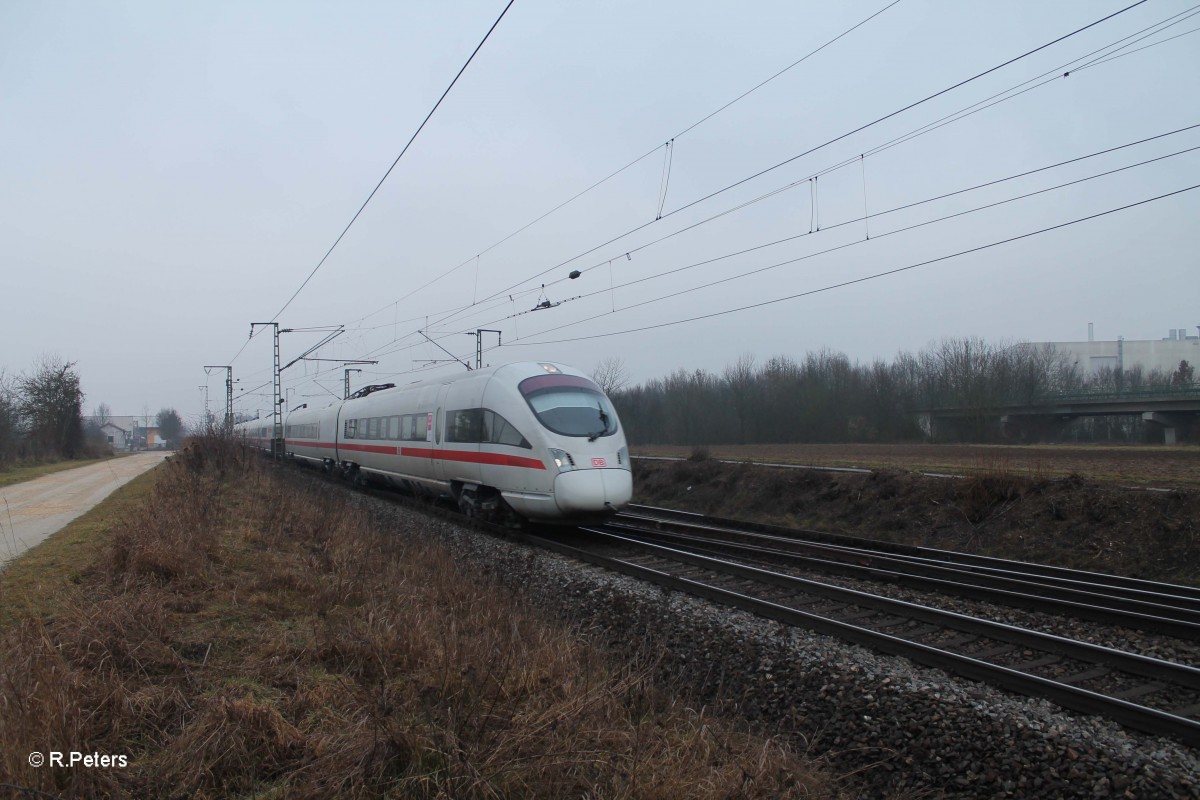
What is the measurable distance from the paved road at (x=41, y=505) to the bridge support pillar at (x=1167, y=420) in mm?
47473

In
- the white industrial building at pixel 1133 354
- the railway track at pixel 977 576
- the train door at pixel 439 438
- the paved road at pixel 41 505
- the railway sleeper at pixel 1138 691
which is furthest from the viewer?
the white industrial building at pixel 1133 354

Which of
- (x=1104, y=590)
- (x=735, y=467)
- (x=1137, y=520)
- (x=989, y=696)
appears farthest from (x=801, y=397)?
(x=989, y=696)

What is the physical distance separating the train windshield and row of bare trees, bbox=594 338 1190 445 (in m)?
38.8

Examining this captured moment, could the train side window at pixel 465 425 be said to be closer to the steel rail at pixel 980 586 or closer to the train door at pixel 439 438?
the train door at pixel 439 438

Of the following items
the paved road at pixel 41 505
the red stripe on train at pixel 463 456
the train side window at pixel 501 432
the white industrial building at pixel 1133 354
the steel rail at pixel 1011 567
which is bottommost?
the steel rail at pixel 1011 567

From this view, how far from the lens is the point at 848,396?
53.9 metres

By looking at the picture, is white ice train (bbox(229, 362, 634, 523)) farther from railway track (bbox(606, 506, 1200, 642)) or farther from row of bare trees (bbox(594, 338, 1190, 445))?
row of bare trees (bbox(594, 338, 1190, 445))

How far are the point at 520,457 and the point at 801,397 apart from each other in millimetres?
45765

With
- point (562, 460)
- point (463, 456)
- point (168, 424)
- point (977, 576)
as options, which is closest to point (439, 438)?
point (463, 456)

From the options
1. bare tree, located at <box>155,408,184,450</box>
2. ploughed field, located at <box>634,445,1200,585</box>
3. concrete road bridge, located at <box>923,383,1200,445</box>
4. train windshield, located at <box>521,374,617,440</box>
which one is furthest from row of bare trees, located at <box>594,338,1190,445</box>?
bare tree, located at <box>155,408,184,450</box>

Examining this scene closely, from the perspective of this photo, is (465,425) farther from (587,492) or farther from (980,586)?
(980,586)

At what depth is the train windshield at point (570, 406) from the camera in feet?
40.3

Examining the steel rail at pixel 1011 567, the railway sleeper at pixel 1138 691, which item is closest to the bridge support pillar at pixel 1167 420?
the steel rail at pixel 1011 567

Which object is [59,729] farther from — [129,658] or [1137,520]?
[1137,520]
